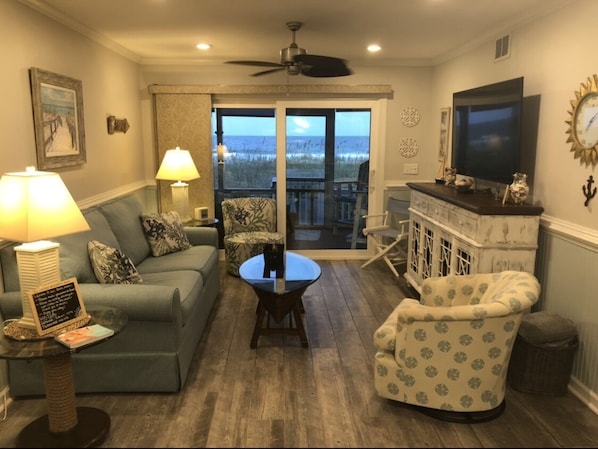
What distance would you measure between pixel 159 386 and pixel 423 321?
5.09 feet

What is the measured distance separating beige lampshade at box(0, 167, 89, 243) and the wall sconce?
7.56ft

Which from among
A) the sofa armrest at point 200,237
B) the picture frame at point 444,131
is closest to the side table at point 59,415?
the sofa armrest at point 200,237

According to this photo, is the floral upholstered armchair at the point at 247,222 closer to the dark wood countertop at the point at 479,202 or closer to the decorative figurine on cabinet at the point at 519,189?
the dark wood countertop at the point at 479,202

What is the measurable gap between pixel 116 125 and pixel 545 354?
→ 4.03 meters

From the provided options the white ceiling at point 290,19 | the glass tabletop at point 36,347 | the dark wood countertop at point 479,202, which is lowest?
the glass tabletop at point 36,347

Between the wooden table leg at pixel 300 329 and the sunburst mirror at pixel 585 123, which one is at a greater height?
the sunburst mirror at pixel 585 123

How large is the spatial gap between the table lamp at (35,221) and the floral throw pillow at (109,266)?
59 cm

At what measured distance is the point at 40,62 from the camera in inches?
127

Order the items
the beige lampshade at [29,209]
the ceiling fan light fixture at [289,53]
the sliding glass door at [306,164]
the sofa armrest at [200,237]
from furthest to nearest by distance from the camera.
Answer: the sliding glass door at [306,164]
the sofa armrest at [200,237]
the ceiling fan light fixture at [289,53]
the beige lampshade at [29,209]

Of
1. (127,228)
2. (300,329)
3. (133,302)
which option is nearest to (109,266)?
(133,302)

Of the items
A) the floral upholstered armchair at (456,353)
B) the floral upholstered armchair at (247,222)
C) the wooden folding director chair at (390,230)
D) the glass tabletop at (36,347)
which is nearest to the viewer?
the glass tabletop at (36,347)

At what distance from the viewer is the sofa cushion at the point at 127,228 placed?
3.82 meters

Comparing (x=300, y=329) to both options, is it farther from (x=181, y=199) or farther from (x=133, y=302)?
(x=181, y=199)

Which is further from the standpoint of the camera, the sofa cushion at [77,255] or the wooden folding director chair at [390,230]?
the wooden folding director chair at [390,230]
